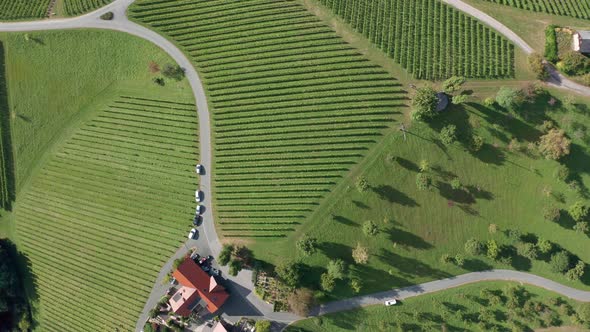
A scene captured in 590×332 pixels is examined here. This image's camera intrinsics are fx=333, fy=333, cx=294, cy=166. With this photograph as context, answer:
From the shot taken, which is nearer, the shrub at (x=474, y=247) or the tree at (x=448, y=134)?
the tree at (x=448, y=134)

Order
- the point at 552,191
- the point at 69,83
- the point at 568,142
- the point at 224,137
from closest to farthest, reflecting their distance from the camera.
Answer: the point at 568,142 < the point at 552,191 < the point at 224,137 < the point at 69,83

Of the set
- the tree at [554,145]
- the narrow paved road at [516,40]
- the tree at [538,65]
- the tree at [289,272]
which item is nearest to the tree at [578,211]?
the tree at [554,145]

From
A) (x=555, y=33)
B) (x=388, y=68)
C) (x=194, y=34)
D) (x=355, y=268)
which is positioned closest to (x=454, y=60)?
(x=388, y=68)

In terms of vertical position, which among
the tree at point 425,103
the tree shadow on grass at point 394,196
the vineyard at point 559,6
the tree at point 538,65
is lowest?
the tree shadow on grass at point 394,196

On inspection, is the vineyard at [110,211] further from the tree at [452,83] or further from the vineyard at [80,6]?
the tree at [452,83]

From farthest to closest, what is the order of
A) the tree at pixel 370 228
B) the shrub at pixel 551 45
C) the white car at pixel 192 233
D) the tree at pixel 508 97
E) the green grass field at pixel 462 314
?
1. the white car at pixel 192 233
2. the green grass field at pixel 462 314
3. the shrub at pixel 551 45
4. the tree at pixel 370 228
5. the tree at pixel 508 97

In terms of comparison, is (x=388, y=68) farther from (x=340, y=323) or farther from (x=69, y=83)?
(x=69, y=83)

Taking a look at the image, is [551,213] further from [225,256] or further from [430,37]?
[225,256]
